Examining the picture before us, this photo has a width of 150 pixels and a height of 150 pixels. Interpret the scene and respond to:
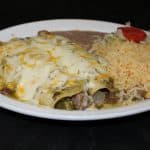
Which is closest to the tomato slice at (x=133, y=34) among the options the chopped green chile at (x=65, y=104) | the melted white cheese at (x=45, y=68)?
the melted white cheese at (x=45, y=68)

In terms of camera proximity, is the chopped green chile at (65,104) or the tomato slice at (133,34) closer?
the chopped green chile at (65,104)

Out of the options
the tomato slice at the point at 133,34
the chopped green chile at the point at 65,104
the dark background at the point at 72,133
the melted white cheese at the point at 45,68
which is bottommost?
the dark background at the point at 72,133

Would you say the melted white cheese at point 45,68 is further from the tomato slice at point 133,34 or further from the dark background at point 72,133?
the tomato slice at point 133,34

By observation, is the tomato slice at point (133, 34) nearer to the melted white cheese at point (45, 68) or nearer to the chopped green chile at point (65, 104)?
the melted white cheese at point (45, 68)

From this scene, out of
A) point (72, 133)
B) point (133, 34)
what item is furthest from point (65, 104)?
point (133, 34)

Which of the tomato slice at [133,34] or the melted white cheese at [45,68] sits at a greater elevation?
the tomato slice at [133,34]

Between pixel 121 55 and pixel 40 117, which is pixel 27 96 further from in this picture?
pixel 121 55

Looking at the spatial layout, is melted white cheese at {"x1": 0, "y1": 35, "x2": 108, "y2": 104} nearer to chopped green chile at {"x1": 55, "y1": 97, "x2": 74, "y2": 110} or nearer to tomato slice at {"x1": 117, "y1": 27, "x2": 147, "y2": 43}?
chopped green chile at {"x1": 55, "y1": 97, "x2": 74, "y2": 110}

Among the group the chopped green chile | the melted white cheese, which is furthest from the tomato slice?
the chopped green chile

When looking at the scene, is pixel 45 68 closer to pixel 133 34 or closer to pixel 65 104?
pixel 65 104
